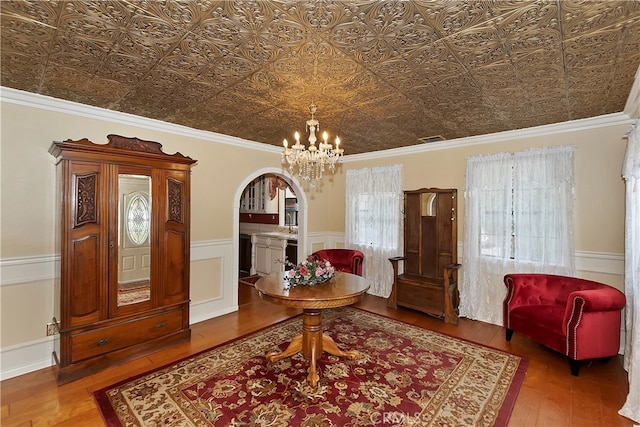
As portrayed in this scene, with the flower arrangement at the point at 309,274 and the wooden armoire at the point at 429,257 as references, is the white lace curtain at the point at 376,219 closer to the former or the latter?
the wooden armoire at the point at 429,257

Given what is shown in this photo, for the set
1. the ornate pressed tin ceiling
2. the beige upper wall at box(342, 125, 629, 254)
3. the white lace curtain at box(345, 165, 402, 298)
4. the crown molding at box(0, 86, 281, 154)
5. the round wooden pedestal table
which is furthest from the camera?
the white lace curtain at box(345, 165, 402, 298)

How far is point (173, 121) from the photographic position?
11.4 ft

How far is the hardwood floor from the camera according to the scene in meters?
2.04

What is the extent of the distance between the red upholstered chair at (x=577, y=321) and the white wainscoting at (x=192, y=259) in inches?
13.2

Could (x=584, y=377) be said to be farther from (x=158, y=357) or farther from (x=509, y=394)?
(x=158, y=357)

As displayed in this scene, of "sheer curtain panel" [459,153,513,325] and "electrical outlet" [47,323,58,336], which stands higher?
"sheer curtain panel" [459,153,513,325]

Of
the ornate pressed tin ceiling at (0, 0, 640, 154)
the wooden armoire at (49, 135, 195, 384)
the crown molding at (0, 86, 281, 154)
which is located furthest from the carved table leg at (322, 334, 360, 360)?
the crown molding at (0, 86, 281, 154)

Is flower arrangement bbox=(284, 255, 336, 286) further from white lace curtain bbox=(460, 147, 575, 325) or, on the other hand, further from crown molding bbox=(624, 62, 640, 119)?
crown molding bbox=(624, 62, 640, 119)

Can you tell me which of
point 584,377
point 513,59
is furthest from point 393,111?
point 584,377

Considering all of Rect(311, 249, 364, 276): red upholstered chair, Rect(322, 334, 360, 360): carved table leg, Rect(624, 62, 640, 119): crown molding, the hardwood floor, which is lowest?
the hardwood floor

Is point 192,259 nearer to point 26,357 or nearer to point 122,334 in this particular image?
point 122,334

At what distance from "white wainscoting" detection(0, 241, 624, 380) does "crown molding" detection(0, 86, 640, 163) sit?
1426 millimetres

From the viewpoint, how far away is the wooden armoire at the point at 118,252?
250 cm

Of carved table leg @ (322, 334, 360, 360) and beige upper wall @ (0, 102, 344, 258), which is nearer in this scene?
beige upper wall @ (0, 102, 344, 258)
